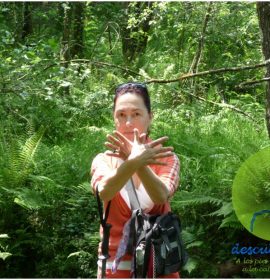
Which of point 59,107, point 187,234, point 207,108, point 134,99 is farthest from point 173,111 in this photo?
point 134,99

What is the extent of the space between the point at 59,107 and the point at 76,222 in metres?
2.73

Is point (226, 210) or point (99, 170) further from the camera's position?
point (226, 210)

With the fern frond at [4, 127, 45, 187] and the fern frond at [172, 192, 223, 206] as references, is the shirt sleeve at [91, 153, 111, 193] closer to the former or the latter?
the fern frond at [172, 192, 223, 206]

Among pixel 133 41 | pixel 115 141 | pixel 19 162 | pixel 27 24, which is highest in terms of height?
pixel 27 24

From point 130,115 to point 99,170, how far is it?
0.30 metres

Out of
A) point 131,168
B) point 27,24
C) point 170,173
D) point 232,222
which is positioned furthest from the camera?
point 27,24

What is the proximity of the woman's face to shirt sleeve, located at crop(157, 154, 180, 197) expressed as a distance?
0.20 m

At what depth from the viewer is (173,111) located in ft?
23.6

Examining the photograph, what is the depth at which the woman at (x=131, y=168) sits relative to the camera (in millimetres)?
2076

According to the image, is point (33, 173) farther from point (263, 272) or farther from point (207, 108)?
point (207, 108)

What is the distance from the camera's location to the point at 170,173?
7.47 ft

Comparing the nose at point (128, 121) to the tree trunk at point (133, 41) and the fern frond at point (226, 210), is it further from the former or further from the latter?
the tree trunk at point (133, 41)

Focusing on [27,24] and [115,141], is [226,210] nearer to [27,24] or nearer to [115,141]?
[115,141]

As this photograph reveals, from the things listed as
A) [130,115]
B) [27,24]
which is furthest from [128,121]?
[27,24]
